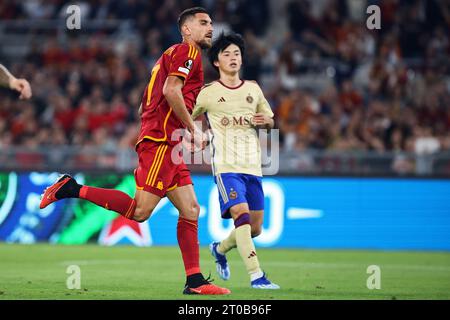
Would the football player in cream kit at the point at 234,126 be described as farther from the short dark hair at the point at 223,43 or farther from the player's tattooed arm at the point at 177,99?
the player's tattooed arm at the point at 177,99

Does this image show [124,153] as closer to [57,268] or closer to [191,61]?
[57,268]

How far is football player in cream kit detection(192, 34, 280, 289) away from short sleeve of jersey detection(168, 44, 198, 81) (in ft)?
3.63

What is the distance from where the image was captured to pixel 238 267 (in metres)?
12.7

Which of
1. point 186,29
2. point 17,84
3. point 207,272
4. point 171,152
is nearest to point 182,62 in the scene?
point 186,29

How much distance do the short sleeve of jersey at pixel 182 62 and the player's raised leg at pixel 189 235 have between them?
3.47 ft

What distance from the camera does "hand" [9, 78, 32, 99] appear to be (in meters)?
8.22

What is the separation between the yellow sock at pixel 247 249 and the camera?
945 centimetres

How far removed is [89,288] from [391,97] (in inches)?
439

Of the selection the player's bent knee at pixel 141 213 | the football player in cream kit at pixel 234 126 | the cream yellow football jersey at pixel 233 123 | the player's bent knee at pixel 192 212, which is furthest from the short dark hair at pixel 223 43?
the player's bent knee at pixel 141 213

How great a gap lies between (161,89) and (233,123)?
4.18 ft

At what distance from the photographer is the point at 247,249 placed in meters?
9.50

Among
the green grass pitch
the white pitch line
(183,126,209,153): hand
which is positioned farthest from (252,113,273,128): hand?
the white pitch line
